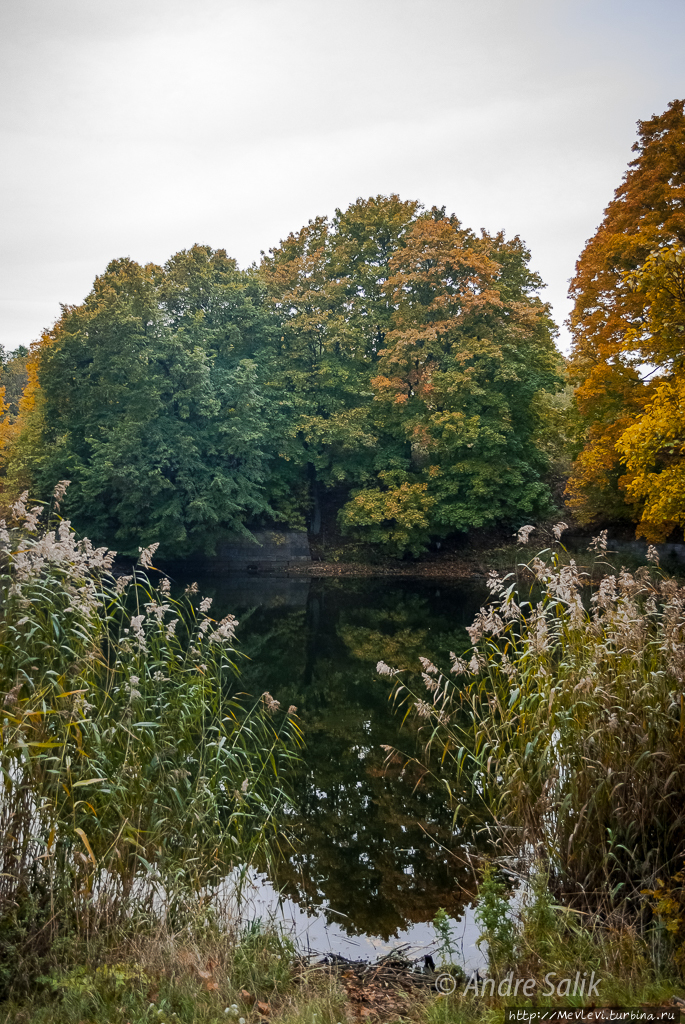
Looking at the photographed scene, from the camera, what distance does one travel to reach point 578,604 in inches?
180

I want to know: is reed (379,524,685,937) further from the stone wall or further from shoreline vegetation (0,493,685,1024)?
the stone wall

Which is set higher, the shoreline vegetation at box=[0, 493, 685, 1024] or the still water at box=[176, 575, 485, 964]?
the shoreline vegetation at box=[0, 493, 685, 1024]

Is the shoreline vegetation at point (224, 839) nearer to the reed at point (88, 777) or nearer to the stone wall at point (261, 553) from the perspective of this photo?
the reed at point (88, 777)

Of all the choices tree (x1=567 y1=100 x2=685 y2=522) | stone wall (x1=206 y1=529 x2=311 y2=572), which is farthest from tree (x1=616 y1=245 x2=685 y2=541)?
stone wall (x1=206 y1=529 x2=311 y2=572)

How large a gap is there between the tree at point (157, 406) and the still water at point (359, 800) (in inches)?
278

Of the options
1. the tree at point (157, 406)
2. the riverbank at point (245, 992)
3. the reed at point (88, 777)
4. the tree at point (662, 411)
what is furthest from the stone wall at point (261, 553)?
the riverbank at point (245, 992)

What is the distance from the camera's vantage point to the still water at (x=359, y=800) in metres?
4.38

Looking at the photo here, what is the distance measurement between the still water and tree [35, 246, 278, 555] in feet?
23.2

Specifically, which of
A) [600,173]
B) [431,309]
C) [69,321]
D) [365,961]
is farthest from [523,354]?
[365,961]

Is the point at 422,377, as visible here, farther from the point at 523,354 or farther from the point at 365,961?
the point at 365,961

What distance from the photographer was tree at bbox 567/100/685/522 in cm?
1545

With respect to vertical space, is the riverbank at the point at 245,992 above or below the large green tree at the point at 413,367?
below

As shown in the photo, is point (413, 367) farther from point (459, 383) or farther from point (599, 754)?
point (599, 754)

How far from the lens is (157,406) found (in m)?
Answer: 20.3
